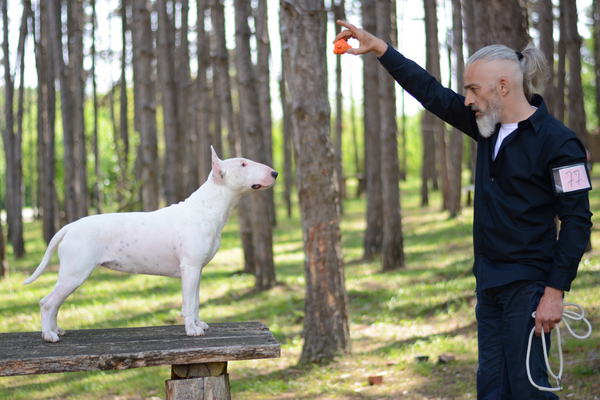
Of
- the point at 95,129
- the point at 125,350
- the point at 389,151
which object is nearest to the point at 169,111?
the point at 389,151

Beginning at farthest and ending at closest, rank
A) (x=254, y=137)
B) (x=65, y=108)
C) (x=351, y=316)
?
(x=65, y=108) < (x=254, y=137) < (x=351, y=316)

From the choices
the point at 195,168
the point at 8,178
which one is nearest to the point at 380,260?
the point at 195,168

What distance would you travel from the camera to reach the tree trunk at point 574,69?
37.3 ft

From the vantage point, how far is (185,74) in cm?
1828

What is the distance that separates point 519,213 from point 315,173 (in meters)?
3.37

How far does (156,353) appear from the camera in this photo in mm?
3104

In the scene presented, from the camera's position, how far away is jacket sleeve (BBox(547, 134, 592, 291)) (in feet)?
8.49

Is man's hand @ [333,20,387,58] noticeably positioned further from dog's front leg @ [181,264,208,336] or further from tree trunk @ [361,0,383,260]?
tree trunk @ [361,0,383,260]

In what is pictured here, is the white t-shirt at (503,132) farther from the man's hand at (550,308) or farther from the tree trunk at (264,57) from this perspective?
the tree trunk at (264,57)

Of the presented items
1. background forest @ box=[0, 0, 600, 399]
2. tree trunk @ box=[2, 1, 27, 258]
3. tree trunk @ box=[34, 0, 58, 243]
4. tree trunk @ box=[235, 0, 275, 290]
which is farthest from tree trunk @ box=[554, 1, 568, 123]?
tree trunk @ box=[2, 1, 27, 258]

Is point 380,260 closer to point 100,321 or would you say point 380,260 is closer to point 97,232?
point 100,321

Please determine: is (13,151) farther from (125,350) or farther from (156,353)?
(156,353)

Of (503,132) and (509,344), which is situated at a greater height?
(503,132)

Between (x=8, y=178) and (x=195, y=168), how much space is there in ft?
19.2
